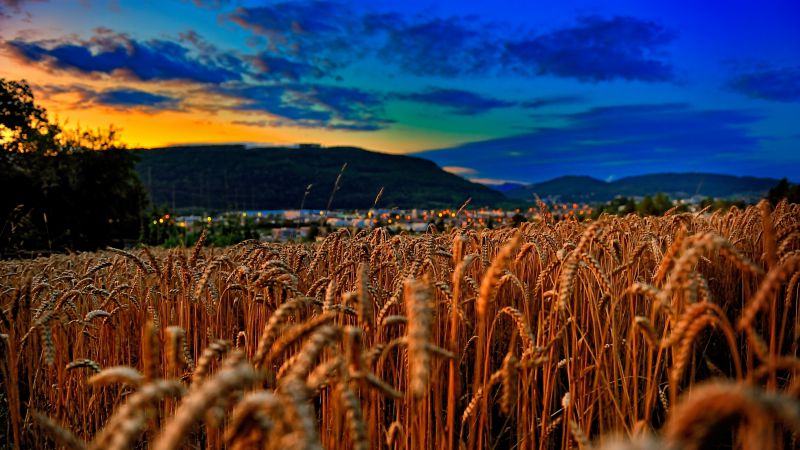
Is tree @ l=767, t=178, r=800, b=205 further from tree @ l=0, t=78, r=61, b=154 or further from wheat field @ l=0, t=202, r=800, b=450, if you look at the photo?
tree @ l=0, t=78, r=61, b=154

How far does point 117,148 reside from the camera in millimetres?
26125

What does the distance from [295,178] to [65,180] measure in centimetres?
6576

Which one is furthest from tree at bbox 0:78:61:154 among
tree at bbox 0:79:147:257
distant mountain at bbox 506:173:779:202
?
distant mountain at bbox 506:173:779:202

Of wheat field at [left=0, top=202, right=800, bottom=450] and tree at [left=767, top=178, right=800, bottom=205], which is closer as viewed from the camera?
wheat field at [left=0, top=202, right=800, bottom=450]

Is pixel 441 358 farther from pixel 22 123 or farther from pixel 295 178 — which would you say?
pixel 295 178

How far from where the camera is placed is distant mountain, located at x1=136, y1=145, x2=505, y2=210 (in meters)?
69.8

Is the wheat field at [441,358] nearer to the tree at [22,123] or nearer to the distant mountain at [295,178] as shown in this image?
the tree at [22,123]

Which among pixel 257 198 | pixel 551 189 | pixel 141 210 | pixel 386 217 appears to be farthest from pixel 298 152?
pixel 386 217

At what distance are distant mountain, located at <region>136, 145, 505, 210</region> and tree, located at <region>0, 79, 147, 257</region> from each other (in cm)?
2798

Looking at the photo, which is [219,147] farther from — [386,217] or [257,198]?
[386,217]

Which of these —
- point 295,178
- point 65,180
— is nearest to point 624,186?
point 295,178

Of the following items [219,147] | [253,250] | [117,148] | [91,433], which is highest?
[219,147]

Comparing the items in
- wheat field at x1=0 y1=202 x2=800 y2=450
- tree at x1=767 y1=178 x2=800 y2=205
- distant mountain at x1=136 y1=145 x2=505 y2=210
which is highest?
distant mountain at x1=136 y1=145 x2=505 y2=210

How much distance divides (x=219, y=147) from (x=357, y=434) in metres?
115
